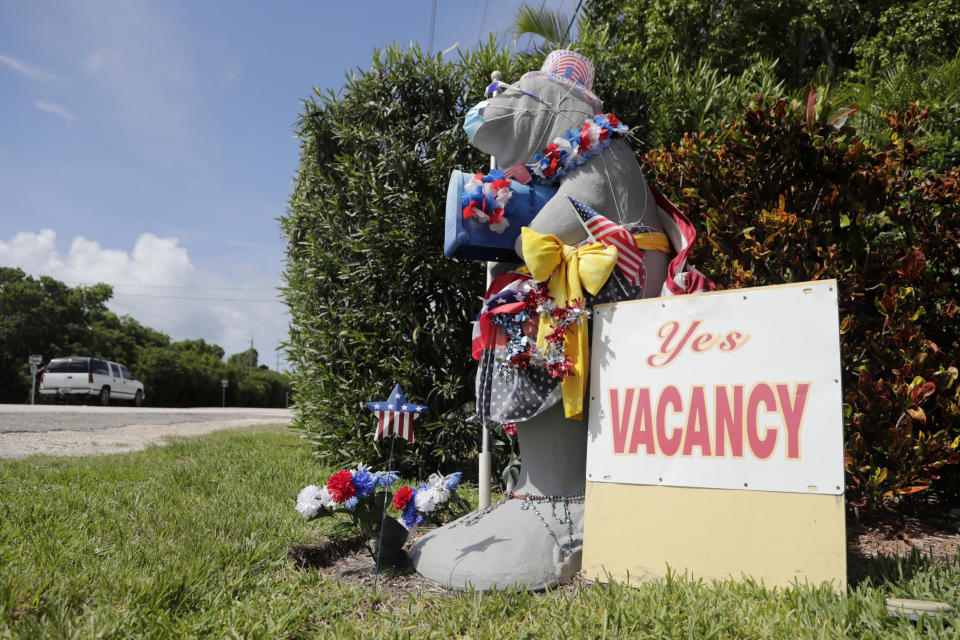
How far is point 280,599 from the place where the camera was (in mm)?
2094

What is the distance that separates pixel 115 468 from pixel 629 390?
441 centimetres

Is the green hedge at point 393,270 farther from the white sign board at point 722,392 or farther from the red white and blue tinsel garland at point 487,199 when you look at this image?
the white sign board at point 722,392

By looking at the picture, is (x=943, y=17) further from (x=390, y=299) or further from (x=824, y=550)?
(x=824, y=550)

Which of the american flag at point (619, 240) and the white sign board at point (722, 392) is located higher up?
the american flag at point (619, 240)

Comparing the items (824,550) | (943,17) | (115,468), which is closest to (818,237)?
(824,550)

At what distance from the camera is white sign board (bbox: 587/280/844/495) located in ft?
6.38

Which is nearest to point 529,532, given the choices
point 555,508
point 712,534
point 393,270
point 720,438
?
point 555,508

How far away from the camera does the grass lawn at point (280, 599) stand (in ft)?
5.70

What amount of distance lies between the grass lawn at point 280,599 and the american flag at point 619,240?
46.0 inches

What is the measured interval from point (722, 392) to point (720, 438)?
16 cm

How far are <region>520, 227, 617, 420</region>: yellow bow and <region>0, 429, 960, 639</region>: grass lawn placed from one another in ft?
2.43

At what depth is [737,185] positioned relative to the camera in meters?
3.27

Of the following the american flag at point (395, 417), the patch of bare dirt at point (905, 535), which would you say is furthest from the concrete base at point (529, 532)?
the patch of bare dirt at point (905, 535)

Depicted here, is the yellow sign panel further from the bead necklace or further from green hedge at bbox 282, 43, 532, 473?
green hedge at bbox 282, 43, 532, 473
